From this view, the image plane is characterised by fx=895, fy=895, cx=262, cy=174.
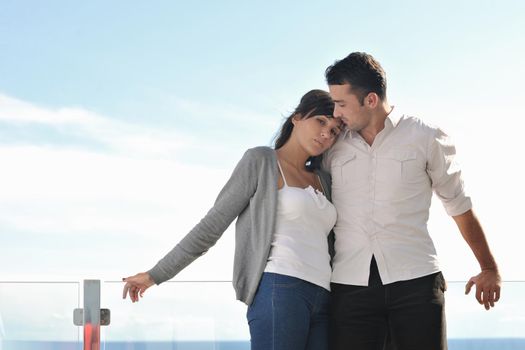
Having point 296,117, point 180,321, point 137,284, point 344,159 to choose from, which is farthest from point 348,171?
point 180,321

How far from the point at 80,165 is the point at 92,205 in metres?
1.76

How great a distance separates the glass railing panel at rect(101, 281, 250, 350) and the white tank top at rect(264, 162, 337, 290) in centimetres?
115

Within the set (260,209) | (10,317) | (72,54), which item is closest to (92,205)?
(72,54)

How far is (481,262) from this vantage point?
3.08 metres

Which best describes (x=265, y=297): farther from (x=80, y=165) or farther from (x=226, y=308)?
(x=80, y=165)

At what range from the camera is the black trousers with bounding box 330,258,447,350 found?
9.35 ft

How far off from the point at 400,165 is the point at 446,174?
0.17m

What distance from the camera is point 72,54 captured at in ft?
50.6

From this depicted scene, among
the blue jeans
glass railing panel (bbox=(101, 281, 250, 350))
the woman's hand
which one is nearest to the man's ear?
the blue jeans

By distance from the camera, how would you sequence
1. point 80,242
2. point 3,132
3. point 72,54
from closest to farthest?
point 72,54 → point 3,132 → point 80,242

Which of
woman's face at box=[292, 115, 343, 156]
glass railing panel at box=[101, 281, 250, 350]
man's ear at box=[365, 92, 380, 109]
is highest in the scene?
man's ear at box=[365, 92, 380, 109]

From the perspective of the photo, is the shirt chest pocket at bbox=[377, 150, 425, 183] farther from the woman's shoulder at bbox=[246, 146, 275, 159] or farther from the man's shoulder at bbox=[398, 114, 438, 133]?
the woman's shoulder at bbox=[246, 146, 275, 159]

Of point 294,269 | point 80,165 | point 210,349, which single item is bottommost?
point 210,349

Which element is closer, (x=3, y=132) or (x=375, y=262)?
(x=375, y=262)
